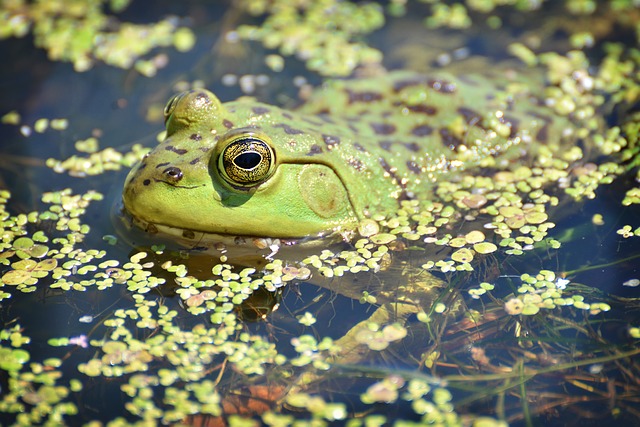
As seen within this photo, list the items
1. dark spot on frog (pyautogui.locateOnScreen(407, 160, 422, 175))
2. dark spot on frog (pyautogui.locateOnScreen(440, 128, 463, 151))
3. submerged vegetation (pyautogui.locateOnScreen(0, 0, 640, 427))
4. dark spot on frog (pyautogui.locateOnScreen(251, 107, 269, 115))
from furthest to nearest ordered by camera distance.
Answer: dark spot on frog (pyautogui.locateOnScreen(440, 128, 463, 151)) → dark spot on frog (pyautogui.locateOnScreen(407, 160, 422, 175)) → dark spot on frog (pyautogui.locateOnScreen(251, 107, 269, 115)) → submerged vegetation (pyautogui.locateOnScreen(0, 0, 640, 427))

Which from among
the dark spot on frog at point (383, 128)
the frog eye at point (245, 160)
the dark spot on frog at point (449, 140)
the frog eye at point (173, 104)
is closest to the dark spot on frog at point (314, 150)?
the frog eye at point (245, 160)

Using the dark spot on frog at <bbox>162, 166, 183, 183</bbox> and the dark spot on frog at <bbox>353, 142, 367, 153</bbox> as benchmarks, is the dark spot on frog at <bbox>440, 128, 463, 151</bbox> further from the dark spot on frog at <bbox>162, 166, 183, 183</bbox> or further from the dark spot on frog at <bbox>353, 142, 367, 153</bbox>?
the dark spot on frog at <bbox>162, 166, 183, 183</bbox>

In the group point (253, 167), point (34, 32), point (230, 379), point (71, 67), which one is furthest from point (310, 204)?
point (34, 32)

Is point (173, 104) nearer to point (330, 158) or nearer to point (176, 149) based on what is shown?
point (176, 149)

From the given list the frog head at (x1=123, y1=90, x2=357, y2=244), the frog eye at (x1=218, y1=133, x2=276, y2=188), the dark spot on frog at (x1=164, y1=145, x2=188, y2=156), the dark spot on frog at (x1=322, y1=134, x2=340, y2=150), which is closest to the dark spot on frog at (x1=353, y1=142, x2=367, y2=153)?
the dark spot on frog at (x1=322, y1=134, x2=340, y2=150)

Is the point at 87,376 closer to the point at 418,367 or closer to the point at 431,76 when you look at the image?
the point at 418,367

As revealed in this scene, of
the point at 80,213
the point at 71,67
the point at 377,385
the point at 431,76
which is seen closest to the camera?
the point at 377,385
